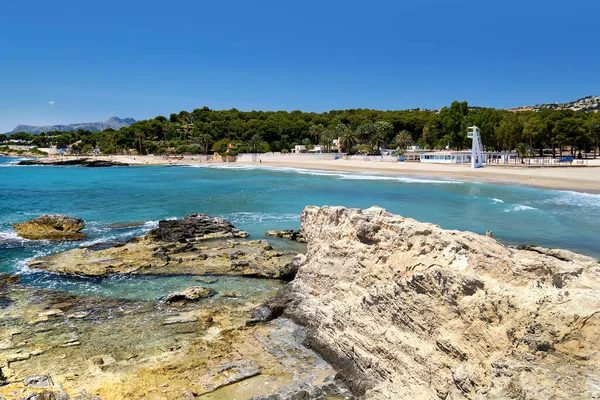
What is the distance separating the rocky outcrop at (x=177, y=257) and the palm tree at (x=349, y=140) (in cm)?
8191

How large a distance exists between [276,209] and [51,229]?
1496 centimetres

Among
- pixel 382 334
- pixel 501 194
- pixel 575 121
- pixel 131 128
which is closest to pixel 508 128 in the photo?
pixel 575 121

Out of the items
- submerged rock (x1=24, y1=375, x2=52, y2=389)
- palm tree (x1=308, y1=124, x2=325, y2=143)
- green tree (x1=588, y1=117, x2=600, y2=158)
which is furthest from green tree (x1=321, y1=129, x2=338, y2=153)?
submerged rock (x1=24, y1=375, x2=52, y2=389)

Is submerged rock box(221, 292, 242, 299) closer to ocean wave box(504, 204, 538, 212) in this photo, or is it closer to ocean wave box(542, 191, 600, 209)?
ocean wave box(504, 204, 538, 212)

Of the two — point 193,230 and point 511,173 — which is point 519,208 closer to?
point 193,230

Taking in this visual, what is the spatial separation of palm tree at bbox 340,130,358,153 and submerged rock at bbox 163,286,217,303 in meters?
90.7

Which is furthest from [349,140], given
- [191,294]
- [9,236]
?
[191,294]

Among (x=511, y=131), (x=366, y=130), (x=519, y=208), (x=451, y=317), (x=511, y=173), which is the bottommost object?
(x=519, y=208)

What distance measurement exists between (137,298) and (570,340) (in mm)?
11964

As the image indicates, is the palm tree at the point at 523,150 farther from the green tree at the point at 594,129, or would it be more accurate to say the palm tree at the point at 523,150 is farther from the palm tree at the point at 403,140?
the palm tree at the point at 403,140

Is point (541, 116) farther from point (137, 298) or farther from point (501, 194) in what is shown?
point (137, 298)

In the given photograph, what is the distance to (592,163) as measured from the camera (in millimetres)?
62594

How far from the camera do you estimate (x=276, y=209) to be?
32.8 meters

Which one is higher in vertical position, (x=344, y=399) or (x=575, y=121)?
(x=575, y=121)
